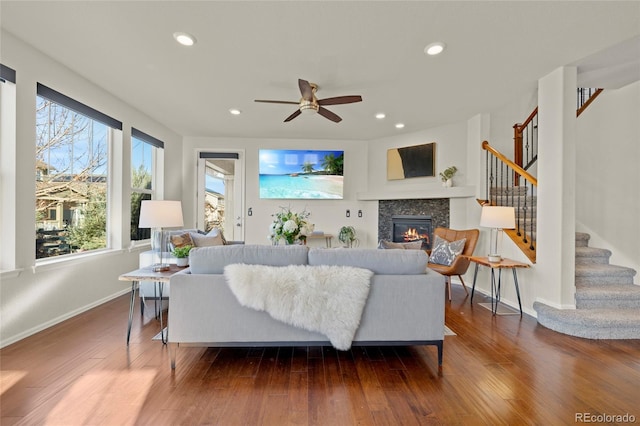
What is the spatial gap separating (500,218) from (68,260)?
15.2 ft

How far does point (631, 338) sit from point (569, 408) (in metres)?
1.64

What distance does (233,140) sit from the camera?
5570 millimetres


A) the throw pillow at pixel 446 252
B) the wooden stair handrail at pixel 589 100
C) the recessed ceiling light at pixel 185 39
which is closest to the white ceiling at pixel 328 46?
the recessed ceiling light at pixel 185 39

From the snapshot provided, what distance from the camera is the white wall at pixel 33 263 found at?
2.41 metres

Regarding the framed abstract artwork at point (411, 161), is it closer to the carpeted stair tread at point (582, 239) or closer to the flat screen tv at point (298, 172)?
the flat screen tv at point (298, 172)

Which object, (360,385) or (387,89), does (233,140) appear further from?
(360,385)

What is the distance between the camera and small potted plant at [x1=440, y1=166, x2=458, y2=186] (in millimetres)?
4633

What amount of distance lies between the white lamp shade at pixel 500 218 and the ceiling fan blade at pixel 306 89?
92.9 inches

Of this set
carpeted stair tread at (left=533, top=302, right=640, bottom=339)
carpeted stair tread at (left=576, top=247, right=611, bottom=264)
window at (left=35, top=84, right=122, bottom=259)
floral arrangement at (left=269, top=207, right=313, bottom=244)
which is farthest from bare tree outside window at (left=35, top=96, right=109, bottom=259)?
carpeted stair tread at (left=576, top=247, right=611, bottom=264)

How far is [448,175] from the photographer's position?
4.65 meters

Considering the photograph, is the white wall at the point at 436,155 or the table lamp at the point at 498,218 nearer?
the table lamp at the point at 498,218

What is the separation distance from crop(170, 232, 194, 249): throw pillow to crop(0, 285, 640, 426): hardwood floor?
1072 mm

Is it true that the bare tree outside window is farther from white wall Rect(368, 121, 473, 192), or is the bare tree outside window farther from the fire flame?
the fire flame

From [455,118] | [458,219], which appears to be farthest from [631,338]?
[455,118]
